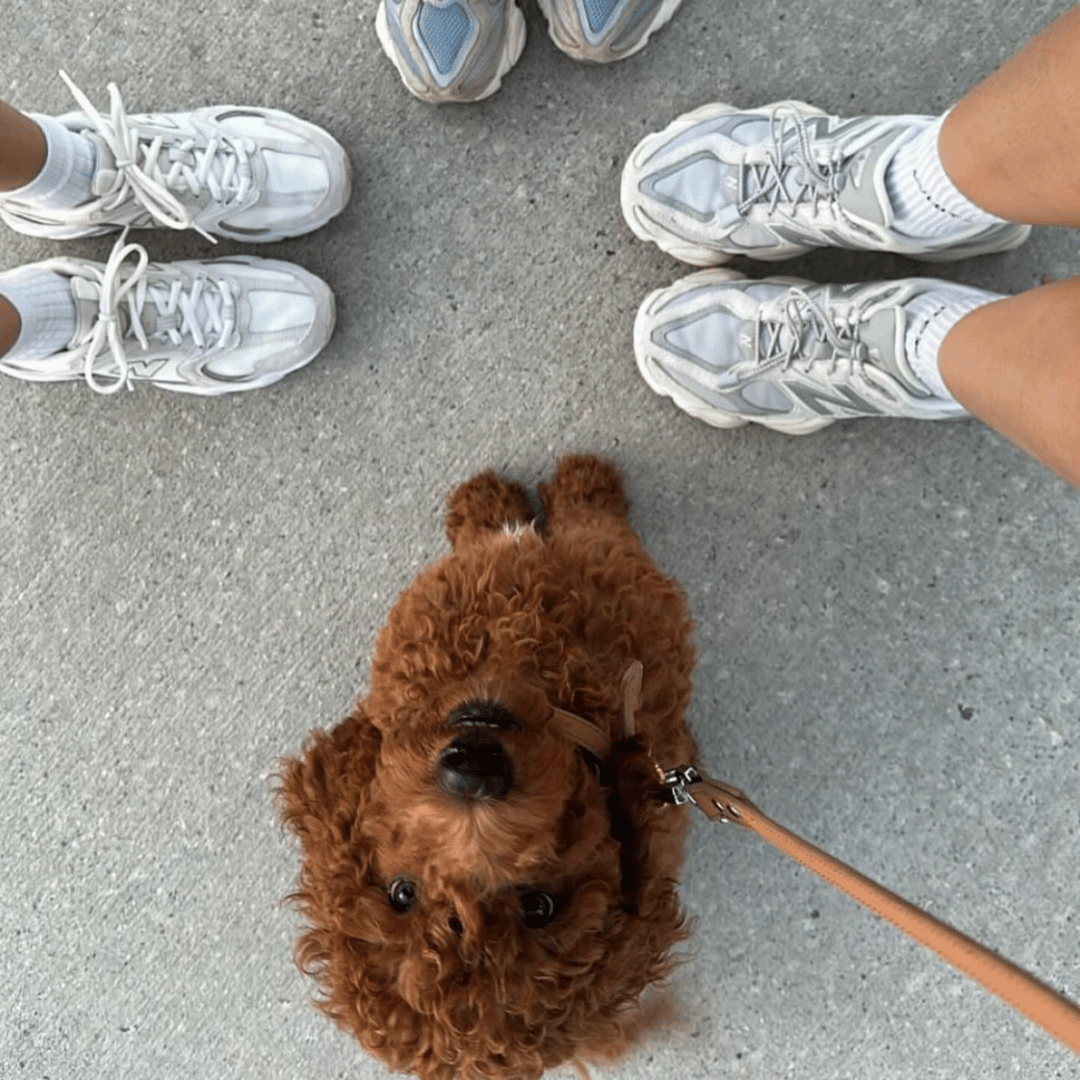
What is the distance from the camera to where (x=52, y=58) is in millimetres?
1333

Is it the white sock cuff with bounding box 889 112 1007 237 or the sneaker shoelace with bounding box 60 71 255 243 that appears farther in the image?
the sneaker shoelace with bounding box 60 71 255 243

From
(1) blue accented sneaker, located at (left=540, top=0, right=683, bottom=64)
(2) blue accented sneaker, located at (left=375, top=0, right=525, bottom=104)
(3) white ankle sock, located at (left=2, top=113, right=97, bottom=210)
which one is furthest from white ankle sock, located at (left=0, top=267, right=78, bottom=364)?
(1) blue accented sneaker, located at (left=540, top=0, right=683, bottom=64)

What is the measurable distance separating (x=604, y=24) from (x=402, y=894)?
47.1 inches

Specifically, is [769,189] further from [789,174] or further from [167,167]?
[167,167]

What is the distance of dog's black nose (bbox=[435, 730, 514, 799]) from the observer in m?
0.70

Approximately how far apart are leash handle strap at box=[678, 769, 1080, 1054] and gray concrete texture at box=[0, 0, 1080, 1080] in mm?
620

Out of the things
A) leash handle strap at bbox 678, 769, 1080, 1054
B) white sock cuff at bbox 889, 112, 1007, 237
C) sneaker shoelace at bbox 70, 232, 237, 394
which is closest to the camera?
leash handle strap at bbox 678, 769, 1080, 1054

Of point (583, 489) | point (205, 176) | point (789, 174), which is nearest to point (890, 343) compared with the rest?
point (789, 174)

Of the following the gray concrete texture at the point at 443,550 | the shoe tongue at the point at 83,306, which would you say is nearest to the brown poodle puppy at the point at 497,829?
the gray concrete texture at the point at 443,550

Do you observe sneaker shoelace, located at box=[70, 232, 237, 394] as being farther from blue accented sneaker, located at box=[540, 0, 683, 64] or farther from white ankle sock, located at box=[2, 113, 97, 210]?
blue accented sneaker, located at box=[540, 0, 683, 64]

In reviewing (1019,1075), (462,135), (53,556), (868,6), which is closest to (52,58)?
(462,135)

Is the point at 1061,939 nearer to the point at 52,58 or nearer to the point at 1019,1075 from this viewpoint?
the point at 1019,1075

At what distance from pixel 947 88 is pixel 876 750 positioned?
3.45 ft

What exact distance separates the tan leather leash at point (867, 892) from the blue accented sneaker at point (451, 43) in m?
0.92
